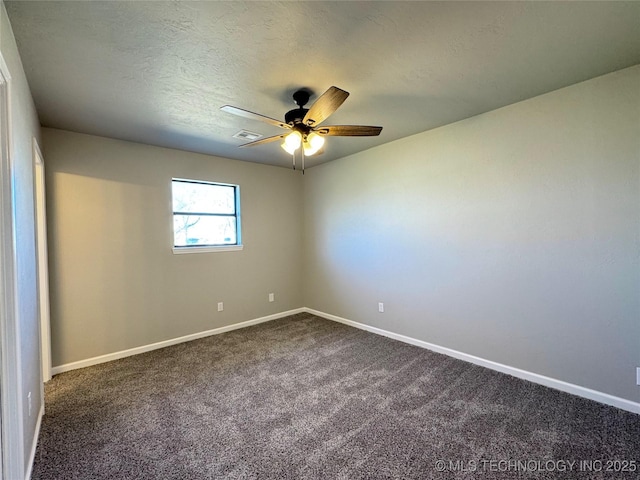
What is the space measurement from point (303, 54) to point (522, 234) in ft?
7.84

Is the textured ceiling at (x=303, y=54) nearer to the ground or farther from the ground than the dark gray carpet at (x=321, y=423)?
farther from the ground

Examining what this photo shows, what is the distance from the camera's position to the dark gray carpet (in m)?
1.66

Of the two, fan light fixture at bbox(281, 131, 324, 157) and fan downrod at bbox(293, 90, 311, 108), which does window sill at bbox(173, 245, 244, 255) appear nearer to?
fan light fixture at bbox(281, 131, 324, 157)

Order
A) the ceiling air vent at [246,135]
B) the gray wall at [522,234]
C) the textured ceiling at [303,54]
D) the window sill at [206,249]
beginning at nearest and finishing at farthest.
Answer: the textured ceiling at [303,54], the gray wall at [522,234], the ceiling air vent at [246,135], the window sill at [206,249]

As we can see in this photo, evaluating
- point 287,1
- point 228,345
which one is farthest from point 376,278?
point 287,1

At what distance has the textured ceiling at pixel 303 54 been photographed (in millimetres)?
1481

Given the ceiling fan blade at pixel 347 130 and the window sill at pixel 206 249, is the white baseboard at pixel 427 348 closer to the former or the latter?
the window sill at pixel 206 249

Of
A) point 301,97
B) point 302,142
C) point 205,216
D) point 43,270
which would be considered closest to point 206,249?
Result: point 205,216

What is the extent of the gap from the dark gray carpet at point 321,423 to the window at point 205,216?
1536mm

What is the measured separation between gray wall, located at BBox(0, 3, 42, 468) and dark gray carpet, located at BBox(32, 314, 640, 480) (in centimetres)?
40

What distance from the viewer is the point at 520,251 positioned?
8.55 feet

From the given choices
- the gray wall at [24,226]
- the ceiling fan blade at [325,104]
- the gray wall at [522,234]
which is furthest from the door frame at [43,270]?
the gray wall at [522,234]

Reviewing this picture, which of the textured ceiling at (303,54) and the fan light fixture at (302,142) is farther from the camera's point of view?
the fan light fixture at (302,142)

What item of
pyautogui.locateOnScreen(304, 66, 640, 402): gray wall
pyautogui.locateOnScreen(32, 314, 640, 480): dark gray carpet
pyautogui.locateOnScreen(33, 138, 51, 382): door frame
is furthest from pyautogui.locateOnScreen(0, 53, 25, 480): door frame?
pyautogui.locateOnScreen(304, 66, 640, 402): gray wall
